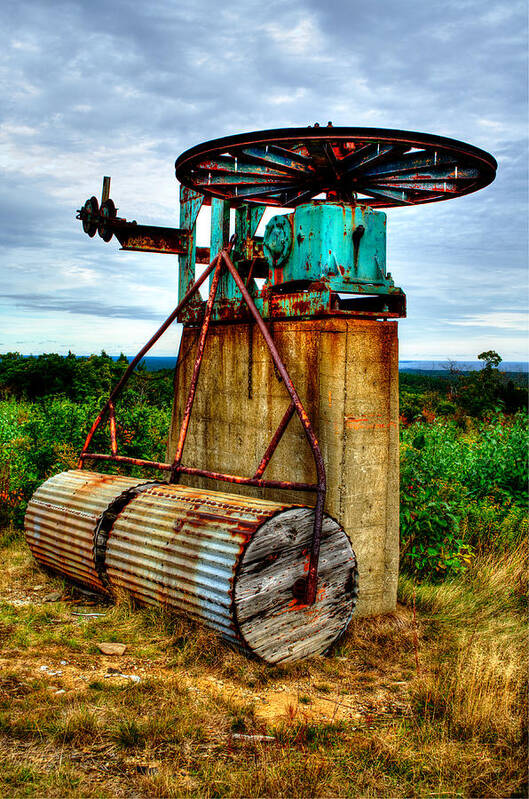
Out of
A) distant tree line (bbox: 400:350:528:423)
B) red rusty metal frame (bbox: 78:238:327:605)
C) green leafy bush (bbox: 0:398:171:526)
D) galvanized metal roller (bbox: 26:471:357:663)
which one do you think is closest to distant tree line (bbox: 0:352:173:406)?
distant tree line (bbox: 400:350:528:423)

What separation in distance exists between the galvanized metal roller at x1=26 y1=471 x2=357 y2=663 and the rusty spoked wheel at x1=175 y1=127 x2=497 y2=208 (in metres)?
2.74

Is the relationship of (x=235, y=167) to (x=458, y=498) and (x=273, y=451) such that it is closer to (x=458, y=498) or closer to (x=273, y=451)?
(x=273, y=451)

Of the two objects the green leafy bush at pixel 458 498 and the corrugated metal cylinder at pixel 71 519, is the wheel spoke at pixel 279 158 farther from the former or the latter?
the green leafy bush at pixel 458 498

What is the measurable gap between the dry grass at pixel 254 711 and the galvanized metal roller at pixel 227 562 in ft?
0.68

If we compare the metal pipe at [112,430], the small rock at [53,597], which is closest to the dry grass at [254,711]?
the small rock at [53,597]

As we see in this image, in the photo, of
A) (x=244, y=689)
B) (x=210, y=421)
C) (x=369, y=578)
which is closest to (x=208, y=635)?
(x=244, y=689)

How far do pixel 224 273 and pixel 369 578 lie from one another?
357cm

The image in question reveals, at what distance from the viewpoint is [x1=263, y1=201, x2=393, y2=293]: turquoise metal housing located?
564 centimetres

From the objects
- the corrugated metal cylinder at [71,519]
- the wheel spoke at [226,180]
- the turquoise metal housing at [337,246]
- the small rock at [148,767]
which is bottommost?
the small rock at [148,767]

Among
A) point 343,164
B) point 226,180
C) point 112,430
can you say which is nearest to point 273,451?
point 112,430

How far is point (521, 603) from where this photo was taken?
6.25 meters

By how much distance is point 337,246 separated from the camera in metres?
5.66

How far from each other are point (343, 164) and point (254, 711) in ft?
13.9

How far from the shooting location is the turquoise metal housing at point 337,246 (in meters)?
5.64
